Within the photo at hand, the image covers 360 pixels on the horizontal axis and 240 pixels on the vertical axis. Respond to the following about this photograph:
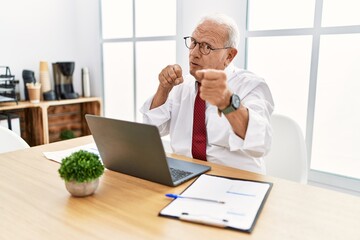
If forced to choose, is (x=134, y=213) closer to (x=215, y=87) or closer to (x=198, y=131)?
(x=215, y=87)

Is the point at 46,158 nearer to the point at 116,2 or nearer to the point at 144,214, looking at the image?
the point at 144,214

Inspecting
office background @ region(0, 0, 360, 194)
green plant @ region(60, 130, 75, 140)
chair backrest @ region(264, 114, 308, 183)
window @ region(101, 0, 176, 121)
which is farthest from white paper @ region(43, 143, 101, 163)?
green plant @ region(60, 130, 75, 140)

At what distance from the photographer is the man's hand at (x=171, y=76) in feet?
4.83

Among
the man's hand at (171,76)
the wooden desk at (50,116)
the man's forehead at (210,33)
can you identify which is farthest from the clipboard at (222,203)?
the wooden desk at (50,116)

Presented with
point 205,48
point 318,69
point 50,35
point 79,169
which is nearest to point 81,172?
point 79,169

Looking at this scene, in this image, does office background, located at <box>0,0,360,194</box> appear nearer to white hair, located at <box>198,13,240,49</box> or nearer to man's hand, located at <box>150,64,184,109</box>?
white hair, located at <box>198,13,240,49</box>

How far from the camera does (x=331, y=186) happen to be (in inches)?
78.1

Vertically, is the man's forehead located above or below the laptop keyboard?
above

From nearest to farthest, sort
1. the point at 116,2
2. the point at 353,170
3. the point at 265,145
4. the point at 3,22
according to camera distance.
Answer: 1. the point at 265,145
2. the point at 353,170
3. the point at 3,22
4. the point at 116,2

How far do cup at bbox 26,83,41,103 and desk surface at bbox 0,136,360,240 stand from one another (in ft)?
6.11

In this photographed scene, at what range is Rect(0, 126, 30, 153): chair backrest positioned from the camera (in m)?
1.65

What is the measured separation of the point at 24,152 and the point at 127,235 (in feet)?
2.98

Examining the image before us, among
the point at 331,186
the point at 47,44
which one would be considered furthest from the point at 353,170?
the point at 47,44

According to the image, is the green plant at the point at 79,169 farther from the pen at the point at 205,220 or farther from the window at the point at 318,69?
the window at the point at 318,69
